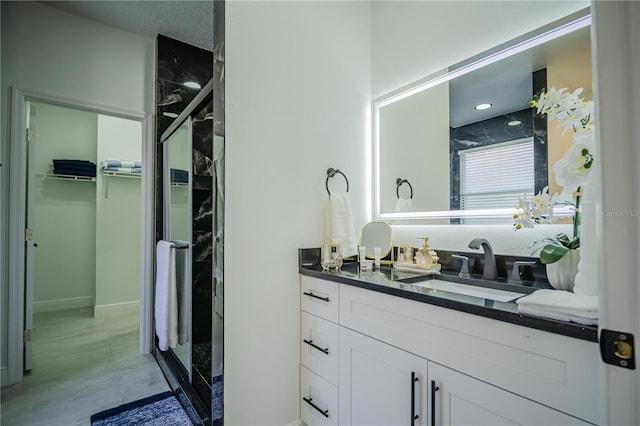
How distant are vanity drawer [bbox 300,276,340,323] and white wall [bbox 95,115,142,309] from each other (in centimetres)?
319

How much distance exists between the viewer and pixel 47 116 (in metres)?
3.72

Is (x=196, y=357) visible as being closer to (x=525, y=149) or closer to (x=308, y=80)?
(x=308, y=80)

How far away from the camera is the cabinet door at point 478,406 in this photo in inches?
32.2

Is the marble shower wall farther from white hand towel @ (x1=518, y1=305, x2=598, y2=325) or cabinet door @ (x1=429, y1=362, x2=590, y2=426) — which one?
white hand towel @ (x1=518, y1=305, x2=598, y2=325)

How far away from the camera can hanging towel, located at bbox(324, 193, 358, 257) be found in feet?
5.65

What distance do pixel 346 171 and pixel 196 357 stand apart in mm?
1446

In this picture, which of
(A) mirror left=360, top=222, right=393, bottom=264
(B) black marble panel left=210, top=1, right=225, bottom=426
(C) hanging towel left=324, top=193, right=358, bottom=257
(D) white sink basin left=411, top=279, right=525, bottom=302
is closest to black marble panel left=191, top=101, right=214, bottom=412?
(B) black marble panel left=210, top=1, right=225, bottom=426

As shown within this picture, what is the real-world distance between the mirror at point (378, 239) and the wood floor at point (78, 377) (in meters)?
1.69

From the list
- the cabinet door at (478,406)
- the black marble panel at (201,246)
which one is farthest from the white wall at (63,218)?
the cabinet door at (478,406)

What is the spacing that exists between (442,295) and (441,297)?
3 centimetres

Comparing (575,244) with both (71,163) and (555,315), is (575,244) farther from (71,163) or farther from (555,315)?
(71,163)

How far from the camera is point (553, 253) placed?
42.9 inches

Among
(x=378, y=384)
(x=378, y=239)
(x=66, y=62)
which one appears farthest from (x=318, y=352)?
(x=66, y=62)

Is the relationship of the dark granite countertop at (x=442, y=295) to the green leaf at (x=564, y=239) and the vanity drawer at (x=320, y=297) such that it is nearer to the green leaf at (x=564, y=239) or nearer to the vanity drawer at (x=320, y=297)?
the vanity drawer at (x=320, y=297)
